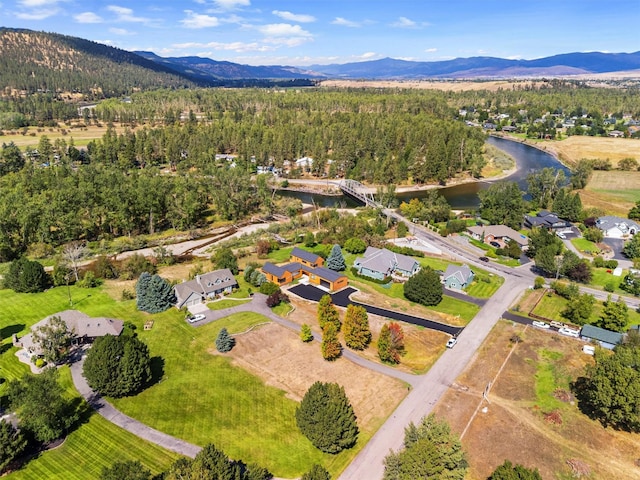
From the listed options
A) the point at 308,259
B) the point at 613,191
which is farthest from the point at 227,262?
the point at 613,191

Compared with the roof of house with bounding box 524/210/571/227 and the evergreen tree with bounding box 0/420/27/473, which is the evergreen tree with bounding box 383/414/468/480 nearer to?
the evergreen tree with bounding box 0/420/27/473

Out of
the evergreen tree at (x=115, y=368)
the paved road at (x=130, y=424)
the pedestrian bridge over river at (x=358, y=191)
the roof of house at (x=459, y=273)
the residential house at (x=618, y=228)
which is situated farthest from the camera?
the pedestrian bridge over river at (x=358, y=191)

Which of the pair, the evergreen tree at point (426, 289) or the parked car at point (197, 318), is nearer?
the parked car at point (197, 318)

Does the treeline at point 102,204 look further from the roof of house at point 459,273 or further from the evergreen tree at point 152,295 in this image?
the roof of house at point 459,273

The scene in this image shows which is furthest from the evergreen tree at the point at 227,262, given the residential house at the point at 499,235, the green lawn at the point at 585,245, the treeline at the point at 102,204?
the green lawn at the point at 585,245

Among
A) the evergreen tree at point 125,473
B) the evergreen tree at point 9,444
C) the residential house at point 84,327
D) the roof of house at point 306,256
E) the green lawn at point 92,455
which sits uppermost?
the evergreen tree at point 125,473

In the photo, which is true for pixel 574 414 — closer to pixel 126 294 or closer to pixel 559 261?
pixel 559 261

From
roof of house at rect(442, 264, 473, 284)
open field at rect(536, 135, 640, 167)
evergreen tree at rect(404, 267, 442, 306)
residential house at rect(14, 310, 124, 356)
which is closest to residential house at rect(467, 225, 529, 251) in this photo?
roof of house at rect(442, 264, 473, 284)
